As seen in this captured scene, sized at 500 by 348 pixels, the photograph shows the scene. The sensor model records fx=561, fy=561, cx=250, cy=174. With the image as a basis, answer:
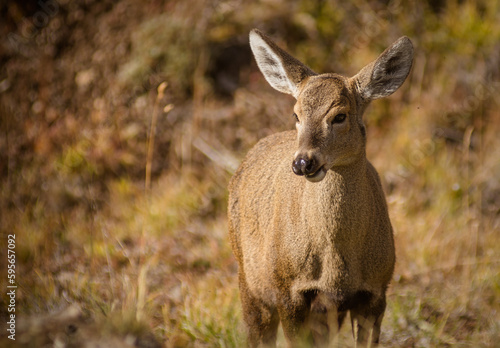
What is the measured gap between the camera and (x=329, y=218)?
400 centimetres

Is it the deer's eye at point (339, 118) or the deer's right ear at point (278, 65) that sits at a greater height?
the deer's right ear at point (278, 65)

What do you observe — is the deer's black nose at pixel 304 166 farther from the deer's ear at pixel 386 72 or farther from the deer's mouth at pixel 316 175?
the deer's ear at pixel 386 72

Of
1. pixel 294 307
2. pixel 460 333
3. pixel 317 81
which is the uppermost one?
pixel 317 81

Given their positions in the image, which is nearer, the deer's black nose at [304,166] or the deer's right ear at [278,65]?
the deer's black nose at [304,166]

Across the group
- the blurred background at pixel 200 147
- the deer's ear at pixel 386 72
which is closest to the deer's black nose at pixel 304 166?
the deer's ear at pixel 386 72

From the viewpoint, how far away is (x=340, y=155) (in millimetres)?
3863

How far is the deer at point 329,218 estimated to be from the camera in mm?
3930

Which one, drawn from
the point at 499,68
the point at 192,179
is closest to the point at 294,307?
the point at 192,179

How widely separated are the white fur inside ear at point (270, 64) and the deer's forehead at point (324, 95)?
398mm

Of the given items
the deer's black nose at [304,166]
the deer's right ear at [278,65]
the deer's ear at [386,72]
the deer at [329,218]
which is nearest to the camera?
the deer's black nose at [304,166]

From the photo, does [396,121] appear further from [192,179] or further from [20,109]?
[20,109]

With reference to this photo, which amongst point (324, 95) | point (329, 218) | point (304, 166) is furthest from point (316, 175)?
point (324, 95)

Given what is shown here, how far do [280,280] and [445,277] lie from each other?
301 centimetres

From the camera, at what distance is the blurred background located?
582cm
